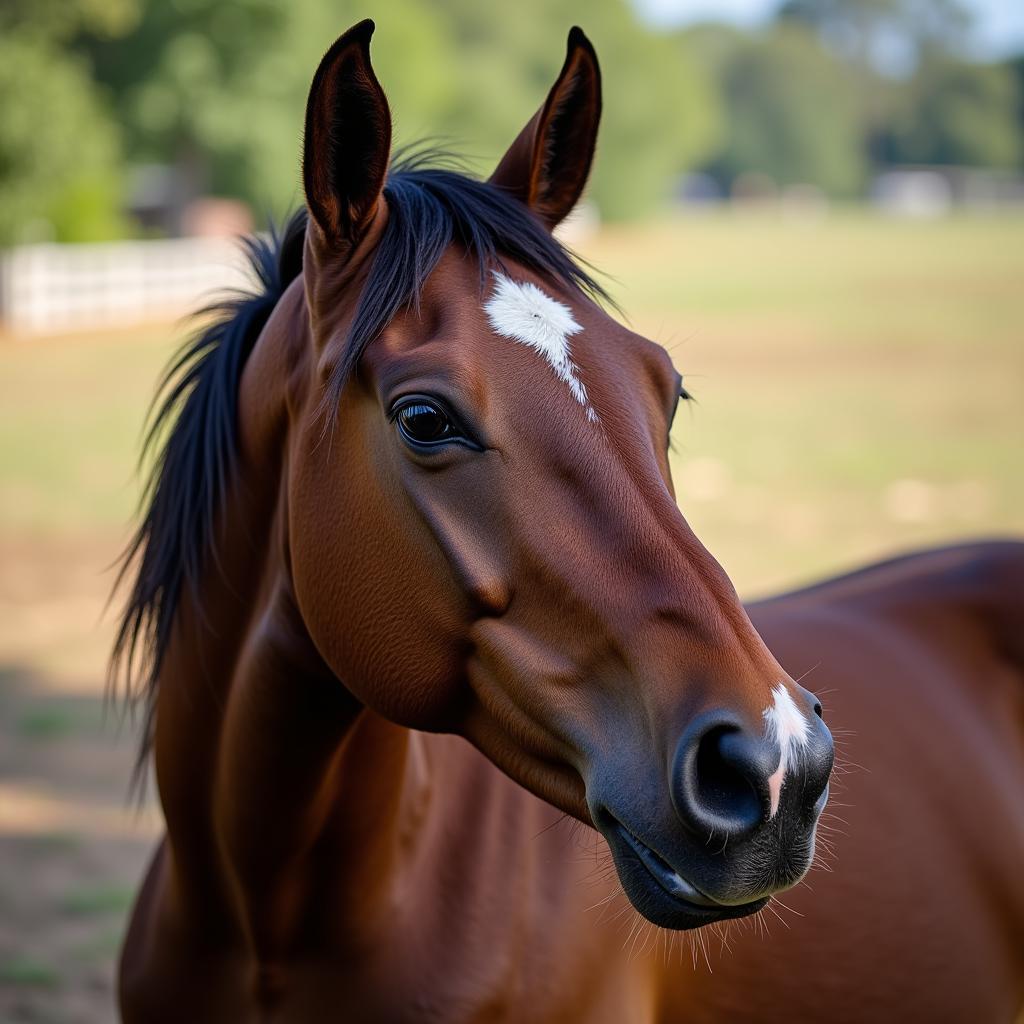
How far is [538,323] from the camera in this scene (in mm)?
1659

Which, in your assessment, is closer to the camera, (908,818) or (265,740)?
(265,740)

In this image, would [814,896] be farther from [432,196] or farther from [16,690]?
[16,690]

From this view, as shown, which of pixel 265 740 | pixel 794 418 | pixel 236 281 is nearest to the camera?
pixel 265 740

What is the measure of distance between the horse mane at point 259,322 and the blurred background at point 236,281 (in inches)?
10.4

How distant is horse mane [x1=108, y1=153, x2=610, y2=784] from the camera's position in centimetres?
170

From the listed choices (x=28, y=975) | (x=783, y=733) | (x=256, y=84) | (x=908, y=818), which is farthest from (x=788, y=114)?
(x=783, y=733)

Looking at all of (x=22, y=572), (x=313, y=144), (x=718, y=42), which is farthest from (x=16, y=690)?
(x=718, y=42)

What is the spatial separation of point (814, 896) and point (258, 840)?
1111 mm

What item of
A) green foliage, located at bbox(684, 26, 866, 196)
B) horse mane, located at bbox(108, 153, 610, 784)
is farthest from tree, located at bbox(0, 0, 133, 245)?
green foliage, located at bbox(684, 26, 866, 196)

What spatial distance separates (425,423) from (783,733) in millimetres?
636

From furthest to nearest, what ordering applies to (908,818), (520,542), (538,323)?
(908,818), (538,323), (520,542)

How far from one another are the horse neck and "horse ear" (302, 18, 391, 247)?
226 mm

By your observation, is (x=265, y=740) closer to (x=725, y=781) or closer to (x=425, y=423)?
(x=425, y=423)

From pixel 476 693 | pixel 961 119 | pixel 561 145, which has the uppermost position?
pixel 561 145
